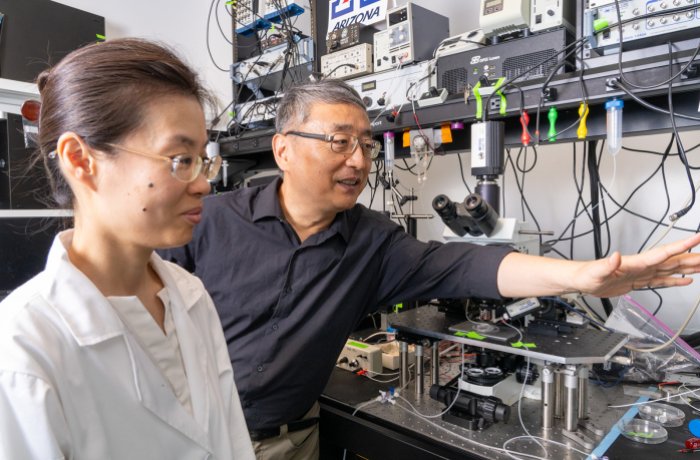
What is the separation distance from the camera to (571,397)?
3.81ft

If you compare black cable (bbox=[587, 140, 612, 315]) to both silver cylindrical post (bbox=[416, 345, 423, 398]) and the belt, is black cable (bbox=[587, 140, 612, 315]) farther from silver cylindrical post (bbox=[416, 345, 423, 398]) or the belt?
the belt

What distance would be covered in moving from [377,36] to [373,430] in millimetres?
1527

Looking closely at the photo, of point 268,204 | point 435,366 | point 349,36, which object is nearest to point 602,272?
point 435,366

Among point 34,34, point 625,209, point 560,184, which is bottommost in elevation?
point 625,209

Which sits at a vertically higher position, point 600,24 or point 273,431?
point 600,24

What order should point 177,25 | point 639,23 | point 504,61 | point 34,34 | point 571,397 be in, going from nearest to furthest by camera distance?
1. point 571,397
2. point 639,23
3. point 504,61
4. point 34,34
5. point 177,25

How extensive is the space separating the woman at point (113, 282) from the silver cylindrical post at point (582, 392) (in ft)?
2.96

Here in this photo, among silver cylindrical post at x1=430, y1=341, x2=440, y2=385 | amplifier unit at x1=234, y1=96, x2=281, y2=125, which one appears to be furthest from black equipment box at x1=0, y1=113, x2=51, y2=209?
silver cylindrical post at x1=430, y1=341, x2=440, y2=385

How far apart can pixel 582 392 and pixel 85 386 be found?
1.17 meters

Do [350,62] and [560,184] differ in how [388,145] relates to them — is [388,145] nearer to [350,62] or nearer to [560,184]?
[350,62]

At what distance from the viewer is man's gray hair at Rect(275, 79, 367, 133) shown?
130cm

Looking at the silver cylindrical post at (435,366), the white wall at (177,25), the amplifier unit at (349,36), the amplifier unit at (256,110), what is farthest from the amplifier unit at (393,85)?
the white wall at (177,25)

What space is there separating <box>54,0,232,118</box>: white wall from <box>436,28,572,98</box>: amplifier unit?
1.53 metres

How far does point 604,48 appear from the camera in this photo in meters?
1.36
